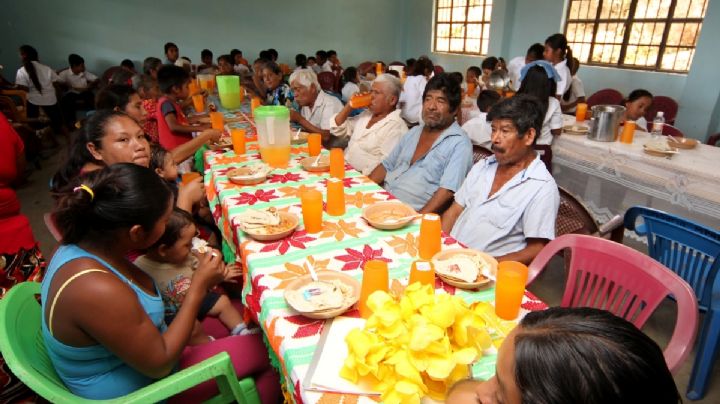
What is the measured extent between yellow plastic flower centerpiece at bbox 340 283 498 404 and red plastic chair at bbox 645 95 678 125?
5.33 m

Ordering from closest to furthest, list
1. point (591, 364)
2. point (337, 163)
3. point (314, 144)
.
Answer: point (591, 364), point (337, 163), point (314, 144)

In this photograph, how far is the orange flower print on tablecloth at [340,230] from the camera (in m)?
1.59

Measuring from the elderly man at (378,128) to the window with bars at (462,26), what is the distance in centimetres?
620

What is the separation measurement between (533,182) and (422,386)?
1.30 meters

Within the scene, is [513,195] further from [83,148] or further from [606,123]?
[83,148]

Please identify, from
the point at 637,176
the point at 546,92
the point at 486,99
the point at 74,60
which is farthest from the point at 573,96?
the point at 74,60

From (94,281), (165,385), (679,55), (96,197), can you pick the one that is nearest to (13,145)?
(96,197)

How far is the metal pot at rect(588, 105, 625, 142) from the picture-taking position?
10.4 ft

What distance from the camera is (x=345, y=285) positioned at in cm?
122

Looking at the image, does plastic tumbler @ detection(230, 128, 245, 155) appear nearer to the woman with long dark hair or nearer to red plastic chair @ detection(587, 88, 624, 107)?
red plastic chair @ detection(587, 88, 624, 107)

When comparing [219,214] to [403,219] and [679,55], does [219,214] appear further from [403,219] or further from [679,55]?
[679,55]

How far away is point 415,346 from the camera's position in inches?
31.0

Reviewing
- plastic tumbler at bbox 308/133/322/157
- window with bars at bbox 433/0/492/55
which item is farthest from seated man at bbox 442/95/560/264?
window with bars at bbox 433/0/492/55

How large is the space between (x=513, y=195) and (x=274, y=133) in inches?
56.7
